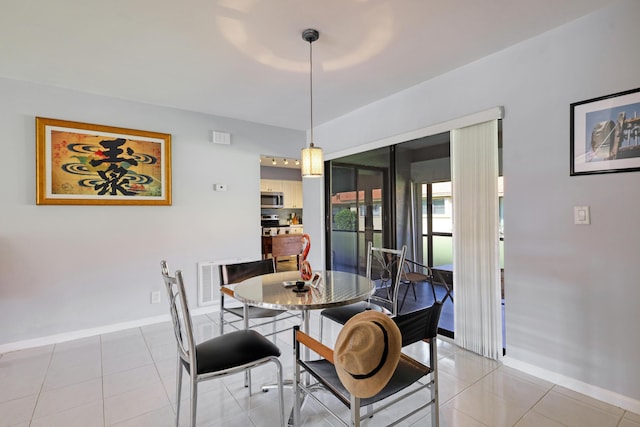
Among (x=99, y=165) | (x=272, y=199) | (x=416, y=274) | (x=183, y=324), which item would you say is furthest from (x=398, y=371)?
(x=272, y=199)

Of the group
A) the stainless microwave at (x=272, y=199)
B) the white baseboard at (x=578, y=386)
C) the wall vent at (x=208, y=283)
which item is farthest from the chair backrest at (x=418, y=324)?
the stainless microwave at (x=272, y=199)

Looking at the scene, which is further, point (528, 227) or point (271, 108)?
point (271, 108)

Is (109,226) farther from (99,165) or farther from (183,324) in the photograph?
(183,324)

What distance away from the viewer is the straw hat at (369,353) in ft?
3.48

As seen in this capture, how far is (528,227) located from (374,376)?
1.92m

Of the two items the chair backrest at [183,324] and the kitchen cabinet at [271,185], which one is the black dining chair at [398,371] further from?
the kitchen cabinet at [271,185]

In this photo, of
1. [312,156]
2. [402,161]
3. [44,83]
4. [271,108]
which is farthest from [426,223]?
[44,83]

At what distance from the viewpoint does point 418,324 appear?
4.29 ft

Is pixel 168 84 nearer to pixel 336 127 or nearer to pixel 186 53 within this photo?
pixel 186 53

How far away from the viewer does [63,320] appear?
3068mm

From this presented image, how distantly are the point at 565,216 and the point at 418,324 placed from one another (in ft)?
5.26

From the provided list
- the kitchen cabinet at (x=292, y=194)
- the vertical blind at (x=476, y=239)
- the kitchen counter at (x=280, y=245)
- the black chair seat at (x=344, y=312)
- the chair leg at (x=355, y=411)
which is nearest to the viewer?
the chair leg at (x=355, y=411)

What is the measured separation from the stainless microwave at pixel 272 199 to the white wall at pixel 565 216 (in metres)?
5.73

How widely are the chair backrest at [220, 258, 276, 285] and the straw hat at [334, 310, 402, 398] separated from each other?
1.67 meters
